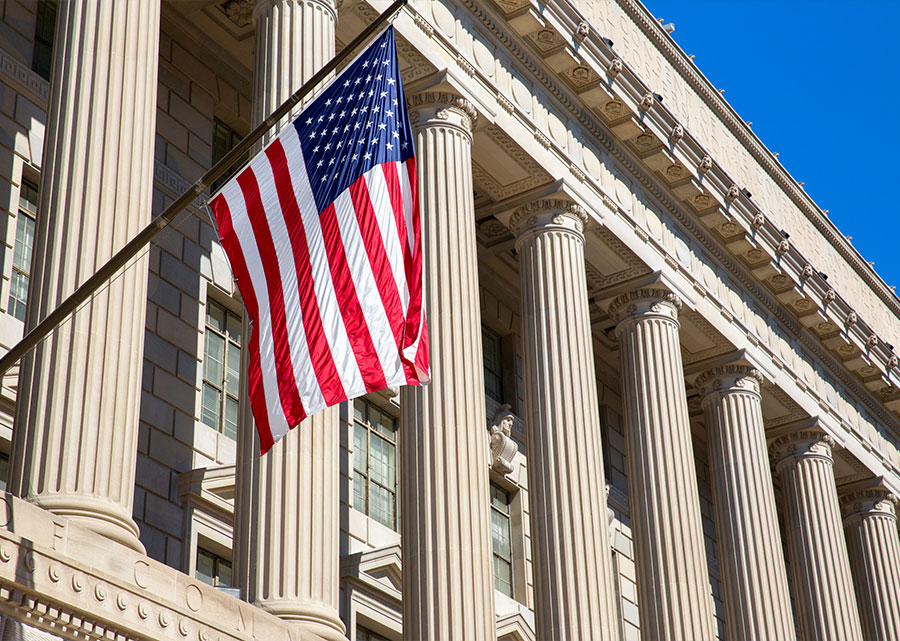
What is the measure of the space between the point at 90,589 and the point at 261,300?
3430 millimetres

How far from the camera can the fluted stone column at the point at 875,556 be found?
132 ft

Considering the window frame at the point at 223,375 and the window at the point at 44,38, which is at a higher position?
the window at the point at 44,38

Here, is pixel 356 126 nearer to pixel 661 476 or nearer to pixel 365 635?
pixel 365 635

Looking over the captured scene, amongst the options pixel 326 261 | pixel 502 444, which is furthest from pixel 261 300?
pixel 502 444

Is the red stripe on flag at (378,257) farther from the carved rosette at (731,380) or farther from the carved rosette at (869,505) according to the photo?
the carved rosette at (869,505)

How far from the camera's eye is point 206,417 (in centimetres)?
2483

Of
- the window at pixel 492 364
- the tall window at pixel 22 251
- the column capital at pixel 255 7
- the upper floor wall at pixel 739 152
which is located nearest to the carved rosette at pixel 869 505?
the upper floor wall at pixel 739 152

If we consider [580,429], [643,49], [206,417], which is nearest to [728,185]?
[643,49]

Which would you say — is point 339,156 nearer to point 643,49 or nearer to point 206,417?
point 206,417

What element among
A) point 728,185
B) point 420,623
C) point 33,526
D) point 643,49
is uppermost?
point 643,49

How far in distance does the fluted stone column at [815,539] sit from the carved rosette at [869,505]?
3.96 meters

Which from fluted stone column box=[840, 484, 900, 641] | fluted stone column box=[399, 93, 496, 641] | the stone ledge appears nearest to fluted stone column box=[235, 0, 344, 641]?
the stone ledge

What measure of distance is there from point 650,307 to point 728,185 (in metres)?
4.71

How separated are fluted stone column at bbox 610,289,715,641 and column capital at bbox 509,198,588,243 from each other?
11.9ft
